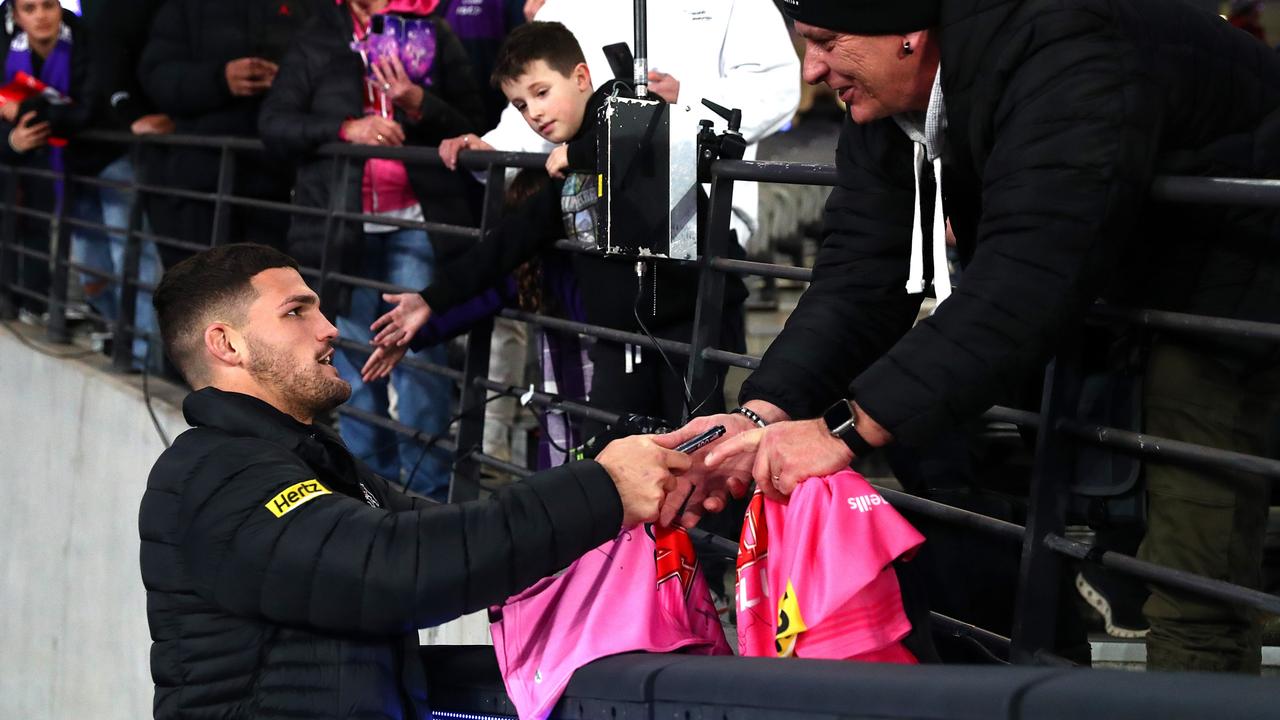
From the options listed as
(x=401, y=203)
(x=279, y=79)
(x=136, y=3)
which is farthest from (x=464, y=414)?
(x=136, y=3)

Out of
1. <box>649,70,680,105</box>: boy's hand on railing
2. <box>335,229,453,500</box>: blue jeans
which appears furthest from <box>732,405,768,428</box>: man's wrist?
<box>335,229,453,500</box>: blue jeans

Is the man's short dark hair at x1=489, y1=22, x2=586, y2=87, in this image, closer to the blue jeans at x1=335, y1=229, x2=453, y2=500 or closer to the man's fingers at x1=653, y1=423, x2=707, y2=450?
the blue jeans at x1=335, y1=229, x2=453, y2=500

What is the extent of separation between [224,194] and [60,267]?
258 cm

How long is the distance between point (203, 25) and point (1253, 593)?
570cm

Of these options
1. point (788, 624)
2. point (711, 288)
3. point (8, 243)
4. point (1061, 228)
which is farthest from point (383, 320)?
point (8, 243)

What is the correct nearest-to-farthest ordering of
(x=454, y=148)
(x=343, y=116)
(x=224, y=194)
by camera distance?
1. (x=454, y=148)
2. (x=343, y=116)
3. (x=224, y=194)

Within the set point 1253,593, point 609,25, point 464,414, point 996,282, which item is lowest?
point 464,414

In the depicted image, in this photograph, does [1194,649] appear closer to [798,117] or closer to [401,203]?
[401,203]

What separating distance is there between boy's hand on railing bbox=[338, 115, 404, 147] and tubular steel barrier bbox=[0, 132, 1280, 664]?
0.07 m

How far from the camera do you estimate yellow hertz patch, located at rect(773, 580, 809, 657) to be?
243 cm

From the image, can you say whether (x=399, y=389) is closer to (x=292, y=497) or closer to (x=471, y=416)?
(x=471, y=416)

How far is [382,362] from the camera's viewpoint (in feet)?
16.0

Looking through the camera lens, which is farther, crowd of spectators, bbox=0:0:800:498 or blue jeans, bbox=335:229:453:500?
blue jeans, bbox=335:229:453:500

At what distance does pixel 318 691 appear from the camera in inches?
98.0
